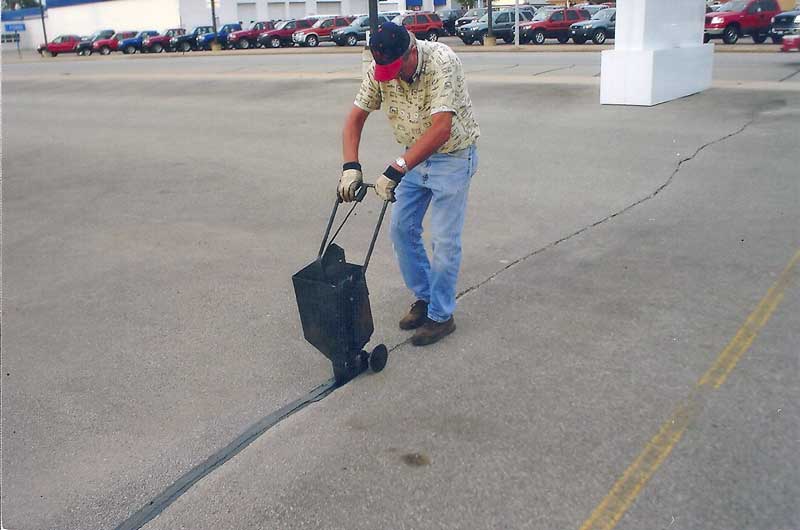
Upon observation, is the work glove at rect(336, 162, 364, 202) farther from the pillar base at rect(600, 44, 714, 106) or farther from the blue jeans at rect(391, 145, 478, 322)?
the pillar base at rect(600, 44, 714, 106)

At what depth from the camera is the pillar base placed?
13.2 meters

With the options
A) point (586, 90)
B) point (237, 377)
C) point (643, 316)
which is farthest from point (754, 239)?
point (586, 90)

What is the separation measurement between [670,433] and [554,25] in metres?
32.0

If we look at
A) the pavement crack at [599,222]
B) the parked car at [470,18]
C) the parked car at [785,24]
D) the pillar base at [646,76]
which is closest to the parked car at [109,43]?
the parked car at [470,18]

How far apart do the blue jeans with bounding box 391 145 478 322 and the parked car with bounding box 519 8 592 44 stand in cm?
3064

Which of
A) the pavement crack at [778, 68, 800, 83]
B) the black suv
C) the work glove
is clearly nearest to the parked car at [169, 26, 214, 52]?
the black suv

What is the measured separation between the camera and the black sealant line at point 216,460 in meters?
3.24

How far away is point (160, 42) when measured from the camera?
47.0 metres

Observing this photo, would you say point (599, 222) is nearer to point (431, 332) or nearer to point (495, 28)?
point (431, 332)

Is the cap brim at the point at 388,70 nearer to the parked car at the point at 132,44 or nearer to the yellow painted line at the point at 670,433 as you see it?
the yellow painted line at the point at 670,433

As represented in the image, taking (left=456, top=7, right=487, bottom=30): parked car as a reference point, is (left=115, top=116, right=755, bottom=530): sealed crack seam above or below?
below

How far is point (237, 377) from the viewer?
176 inches

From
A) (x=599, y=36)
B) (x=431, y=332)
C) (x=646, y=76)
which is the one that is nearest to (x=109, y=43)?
(x=599, y=36)

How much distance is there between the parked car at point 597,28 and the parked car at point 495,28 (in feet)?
12.9
